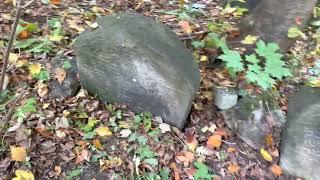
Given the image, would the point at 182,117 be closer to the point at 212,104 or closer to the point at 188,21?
the point at 212,104

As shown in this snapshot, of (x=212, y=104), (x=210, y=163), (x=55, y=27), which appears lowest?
(x=210, y=163)

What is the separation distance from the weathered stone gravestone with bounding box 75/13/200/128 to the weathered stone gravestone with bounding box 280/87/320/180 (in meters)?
0.94

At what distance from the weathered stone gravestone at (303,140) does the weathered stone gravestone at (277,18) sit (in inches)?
30.4

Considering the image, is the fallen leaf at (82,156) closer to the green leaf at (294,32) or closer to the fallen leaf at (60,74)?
the fallen leaf at (60,74)

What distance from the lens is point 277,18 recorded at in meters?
3.88

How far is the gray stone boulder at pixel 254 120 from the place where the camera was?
3564 mm

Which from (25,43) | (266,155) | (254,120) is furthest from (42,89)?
(266,155)

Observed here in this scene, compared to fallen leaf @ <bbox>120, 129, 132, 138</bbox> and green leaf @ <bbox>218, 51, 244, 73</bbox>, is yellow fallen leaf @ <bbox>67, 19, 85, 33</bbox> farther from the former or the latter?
green leaf @ <bbox>218, 51, 244, 73</bbox>

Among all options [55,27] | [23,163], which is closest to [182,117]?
[23,163]

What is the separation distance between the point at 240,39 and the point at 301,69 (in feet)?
2.83

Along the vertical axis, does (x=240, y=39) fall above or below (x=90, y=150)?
above

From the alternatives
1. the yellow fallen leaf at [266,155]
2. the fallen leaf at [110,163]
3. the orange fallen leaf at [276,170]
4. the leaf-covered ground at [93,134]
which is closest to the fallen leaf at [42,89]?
the leaf-covered ground at [93,134]

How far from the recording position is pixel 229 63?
3.62 m

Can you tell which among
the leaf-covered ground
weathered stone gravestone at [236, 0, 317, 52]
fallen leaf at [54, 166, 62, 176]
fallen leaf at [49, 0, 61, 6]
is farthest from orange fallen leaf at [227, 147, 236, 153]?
fallen leaf at [49, 0, 61, 6]
